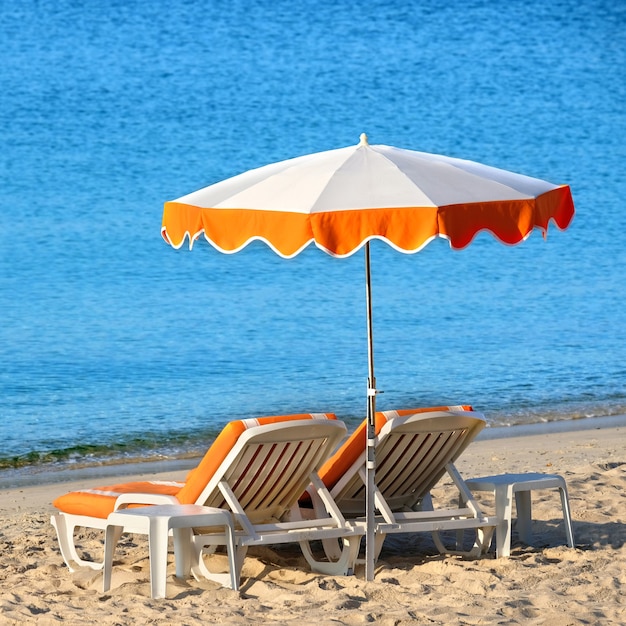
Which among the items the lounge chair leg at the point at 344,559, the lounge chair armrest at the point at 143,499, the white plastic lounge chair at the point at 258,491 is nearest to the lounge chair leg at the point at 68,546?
the white plastic lounge chair at the point at 258,491

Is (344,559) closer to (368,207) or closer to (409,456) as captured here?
(409,456)

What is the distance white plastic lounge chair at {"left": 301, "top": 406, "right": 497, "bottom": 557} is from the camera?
5496 mm

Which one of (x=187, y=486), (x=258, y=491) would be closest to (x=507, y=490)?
(x=258, y=491)

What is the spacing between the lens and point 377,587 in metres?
5.20

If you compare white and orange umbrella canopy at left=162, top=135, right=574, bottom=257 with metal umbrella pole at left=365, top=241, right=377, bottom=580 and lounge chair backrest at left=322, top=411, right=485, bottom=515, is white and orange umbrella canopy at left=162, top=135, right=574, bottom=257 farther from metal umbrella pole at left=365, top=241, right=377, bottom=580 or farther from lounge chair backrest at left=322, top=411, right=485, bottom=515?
lounge chair backrest at left=322, top=411, right=485, bottom=515

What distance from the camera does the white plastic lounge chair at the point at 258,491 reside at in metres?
5.18

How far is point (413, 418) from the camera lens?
5.46 m

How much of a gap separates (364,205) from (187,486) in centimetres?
158

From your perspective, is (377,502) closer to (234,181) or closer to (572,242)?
(234,181)

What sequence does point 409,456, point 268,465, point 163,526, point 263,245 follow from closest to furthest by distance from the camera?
point 263,245 < point 163,526 < point 268,465 < point 409,456

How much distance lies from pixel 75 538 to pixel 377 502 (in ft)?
6.27

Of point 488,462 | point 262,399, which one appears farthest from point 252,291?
point 488,462

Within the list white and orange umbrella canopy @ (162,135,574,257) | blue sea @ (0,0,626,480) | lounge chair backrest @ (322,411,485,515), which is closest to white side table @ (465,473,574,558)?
lounge chair backrest @ (322,411,485,515)

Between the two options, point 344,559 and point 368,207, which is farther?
point 344,559
